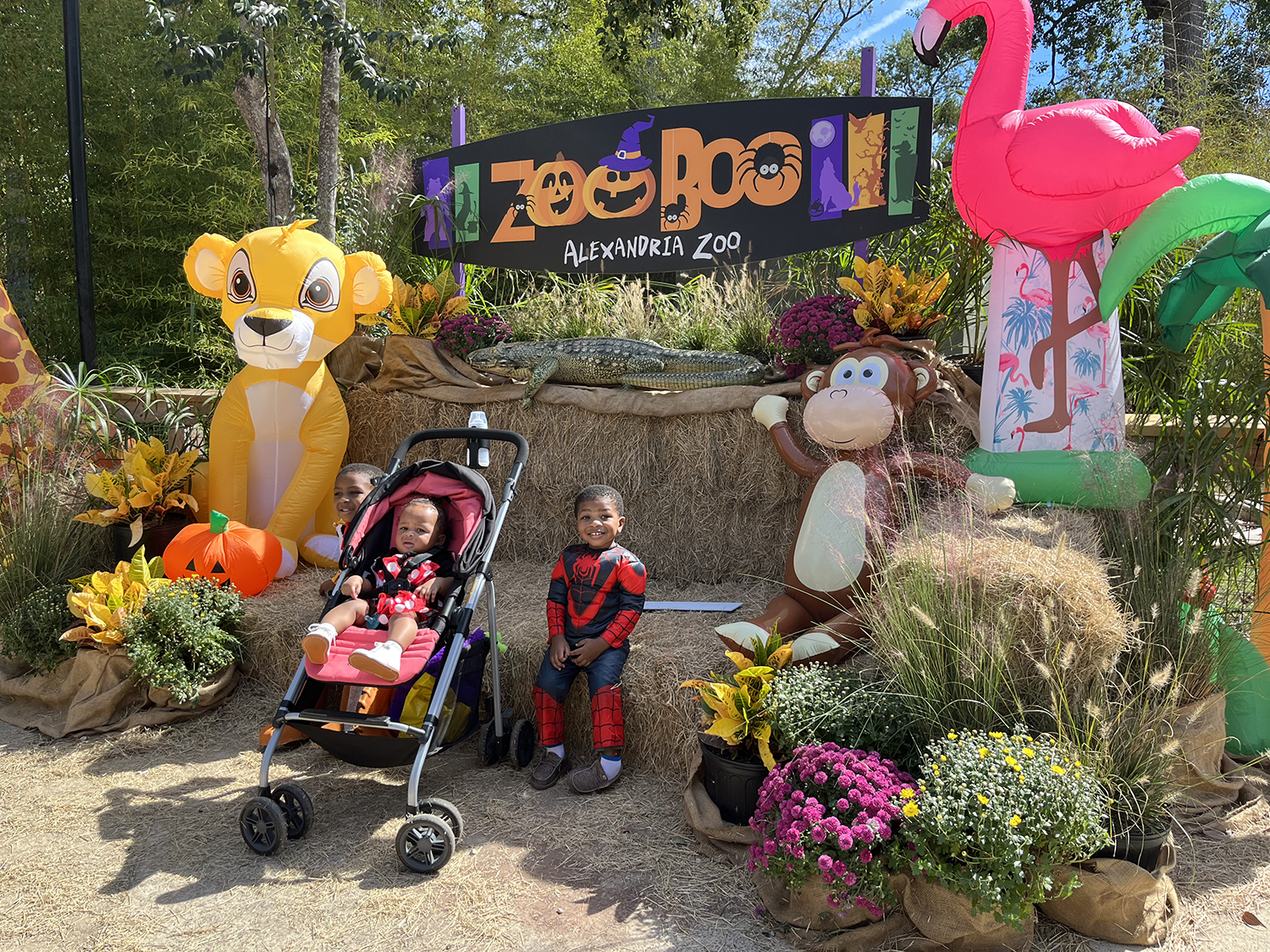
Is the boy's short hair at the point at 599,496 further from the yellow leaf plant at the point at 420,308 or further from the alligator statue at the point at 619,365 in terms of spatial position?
the yellow leaf plant at the point at 420,308

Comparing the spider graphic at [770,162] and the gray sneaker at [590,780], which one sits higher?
the spider graphic at [770,162]

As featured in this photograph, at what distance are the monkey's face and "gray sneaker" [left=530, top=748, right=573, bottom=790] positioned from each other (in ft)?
5.48

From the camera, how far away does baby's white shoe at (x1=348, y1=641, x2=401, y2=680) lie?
2.97 m

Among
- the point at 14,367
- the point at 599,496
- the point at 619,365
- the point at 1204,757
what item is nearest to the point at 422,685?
the point at 599,496

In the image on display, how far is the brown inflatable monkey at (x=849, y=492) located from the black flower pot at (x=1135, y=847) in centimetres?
103

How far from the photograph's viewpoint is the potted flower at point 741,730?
9.59 ft

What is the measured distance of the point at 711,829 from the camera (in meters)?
3.00

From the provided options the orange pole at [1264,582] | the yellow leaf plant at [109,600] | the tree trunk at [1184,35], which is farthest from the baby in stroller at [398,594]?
the tree trunk at [1184,35]

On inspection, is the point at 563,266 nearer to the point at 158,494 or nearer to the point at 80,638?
the point at 158,494

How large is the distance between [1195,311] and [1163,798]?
7.15ft

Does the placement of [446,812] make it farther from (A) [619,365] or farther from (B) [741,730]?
(A) [619,365]

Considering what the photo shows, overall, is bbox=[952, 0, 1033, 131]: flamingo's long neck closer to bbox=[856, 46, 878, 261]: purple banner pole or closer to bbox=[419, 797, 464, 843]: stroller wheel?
bbox=[856, 46, 878, 261]: purple banner pole

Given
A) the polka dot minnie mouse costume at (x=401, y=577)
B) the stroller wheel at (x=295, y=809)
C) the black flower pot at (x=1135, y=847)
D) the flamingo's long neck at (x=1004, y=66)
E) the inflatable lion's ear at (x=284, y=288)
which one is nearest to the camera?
the black flower pot at (x=1135, y=847)

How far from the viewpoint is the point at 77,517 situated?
15.6ft
